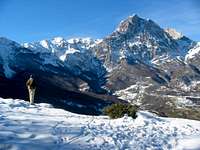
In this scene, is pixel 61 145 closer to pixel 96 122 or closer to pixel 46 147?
pixel 46 147

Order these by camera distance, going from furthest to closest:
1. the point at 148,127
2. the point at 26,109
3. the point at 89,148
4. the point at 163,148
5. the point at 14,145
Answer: the point at 26,109 → the point at 148,127 → the point at 163,148 → the point at 89,148 → the point at 14,145

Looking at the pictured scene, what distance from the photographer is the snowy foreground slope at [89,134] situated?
26.0 m

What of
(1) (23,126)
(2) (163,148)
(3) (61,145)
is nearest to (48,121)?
(1) (23,126)

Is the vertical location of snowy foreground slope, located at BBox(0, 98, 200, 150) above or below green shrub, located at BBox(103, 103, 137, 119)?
below

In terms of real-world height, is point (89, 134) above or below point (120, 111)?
below

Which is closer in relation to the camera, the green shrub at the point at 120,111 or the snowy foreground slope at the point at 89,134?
the snowy foreground slope at the point at 89,134

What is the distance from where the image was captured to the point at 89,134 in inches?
1147

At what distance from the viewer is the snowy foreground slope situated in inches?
1024

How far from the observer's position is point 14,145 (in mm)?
24562

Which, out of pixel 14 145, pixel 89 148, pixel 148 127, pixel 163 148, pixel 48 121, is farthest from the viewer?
pixel 148 127

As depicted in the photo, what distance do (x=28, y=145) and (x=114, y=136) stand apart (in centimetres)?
660

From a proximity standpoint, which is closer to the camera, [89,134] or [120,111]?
[89,134]

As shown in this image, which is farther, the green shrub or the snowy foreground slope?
the green shrub

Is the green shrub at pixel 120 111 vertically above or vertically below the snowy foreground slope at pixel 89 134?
above
